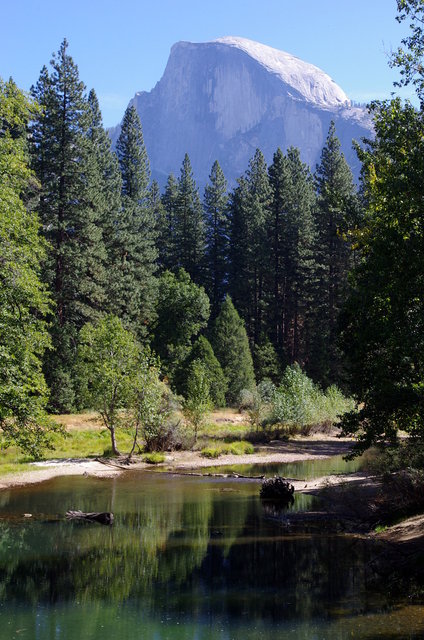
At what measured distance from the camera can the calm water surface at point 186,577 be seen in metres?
11.9

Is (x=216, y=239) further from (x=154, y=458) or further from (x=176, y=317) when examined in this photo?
(x=154, y=458)

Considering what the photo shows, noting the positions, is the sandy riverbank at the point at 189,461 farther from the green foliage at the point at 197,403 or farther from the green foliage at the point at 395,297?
the green foliage at the point at 395,297

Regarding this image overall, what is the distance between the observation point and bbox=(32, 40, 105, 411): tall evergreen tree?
4925 centimetres

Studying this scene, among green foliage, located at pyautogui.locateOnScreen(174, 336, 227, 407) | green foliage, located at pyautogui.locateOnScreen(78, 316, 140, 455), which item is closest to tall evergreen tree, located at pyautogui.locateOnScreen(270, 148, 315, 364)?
green foliage, located at pyautogui.locateOnScreen(174, 336, 227, 407)

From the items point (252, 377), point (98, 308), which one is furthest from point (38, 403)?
point (252, 377)

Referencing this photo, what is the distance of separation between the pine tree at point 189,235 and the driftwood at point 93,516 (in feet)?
199

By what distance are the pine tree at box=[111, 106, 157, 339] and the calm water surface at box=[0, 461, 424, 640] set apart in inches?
1452

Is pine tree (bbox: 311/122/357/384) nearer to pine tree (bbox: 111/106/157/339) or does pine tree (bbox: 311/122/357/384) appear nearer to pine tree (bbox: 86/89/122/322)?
pine tree (bbox: 111/106/157/339)

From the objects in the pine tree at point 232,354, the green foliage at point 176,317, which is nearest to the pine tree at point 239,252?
the green foliage at point 176,317

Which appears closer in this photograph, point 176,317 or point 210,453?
point 210,453

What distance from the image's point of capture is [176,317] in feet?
216

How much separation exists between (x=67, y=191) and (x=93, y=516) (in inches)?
1368

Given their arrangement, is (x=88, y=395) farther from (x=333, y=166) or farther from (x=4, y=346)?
(x=333, y=166)

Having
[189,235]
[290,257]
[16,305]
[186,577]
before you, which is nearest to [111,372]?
[16,305]
